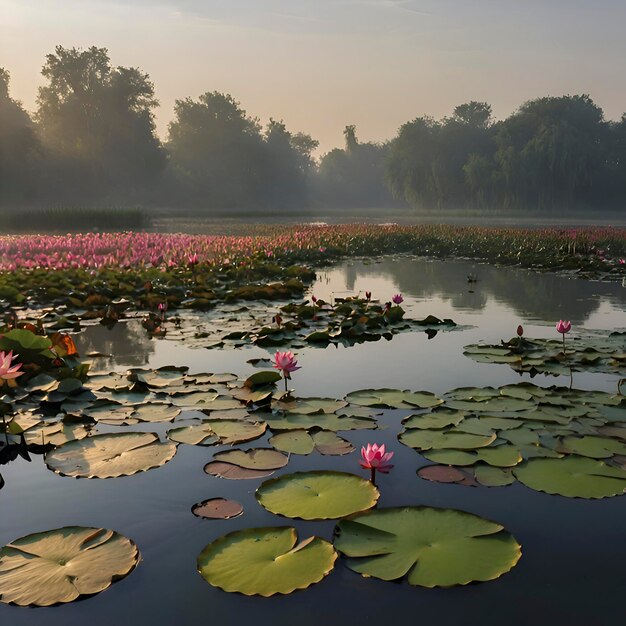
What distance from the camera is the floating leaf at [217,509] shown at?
2.64 metres

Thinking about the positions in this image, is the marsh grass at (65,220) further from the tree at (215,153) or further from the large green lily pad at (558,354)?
the tree at (215,153)

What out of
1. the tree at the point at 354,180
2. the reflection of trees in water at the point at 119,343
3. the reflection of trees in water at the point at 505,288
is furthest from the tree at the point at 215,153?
the reflection of trees in water at the point at 119,343

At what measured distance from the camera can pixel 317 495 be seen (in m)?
2.77

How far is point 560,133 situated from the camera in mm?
54750

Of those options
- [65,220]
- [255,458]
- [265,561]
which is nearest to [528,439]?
[255,458]

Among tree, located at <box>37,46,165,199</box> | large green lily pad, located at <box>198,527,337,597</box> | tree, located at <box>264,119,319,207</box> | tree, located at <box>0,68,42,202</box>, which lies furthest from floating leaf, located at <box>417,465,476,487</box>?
tree, located at <box>264,119,319,207</box>

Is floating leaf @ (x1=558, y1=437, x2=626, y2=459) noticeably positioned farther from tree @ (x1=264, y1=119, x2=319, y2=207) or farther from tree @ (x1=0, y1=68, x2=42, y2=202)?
tree @ (x1=264, y1=119, x2=319, y2=207)

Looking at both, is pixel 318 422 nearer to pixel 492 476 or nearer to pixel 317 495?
pixel 317 495

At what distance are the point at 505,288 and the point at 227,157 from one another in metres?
79.7

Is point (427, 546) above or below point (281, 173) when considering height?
below

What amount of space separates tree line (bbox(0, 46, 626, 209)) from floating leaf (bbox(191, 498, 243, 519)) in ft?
159

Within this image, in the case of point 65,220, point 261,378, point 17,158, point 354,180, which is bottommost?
point 261,378

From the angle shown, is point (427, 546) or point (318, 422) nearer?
point (427, 546)

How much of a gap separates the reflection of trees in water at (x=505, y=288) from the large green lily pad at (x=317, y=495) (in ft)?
18.8
